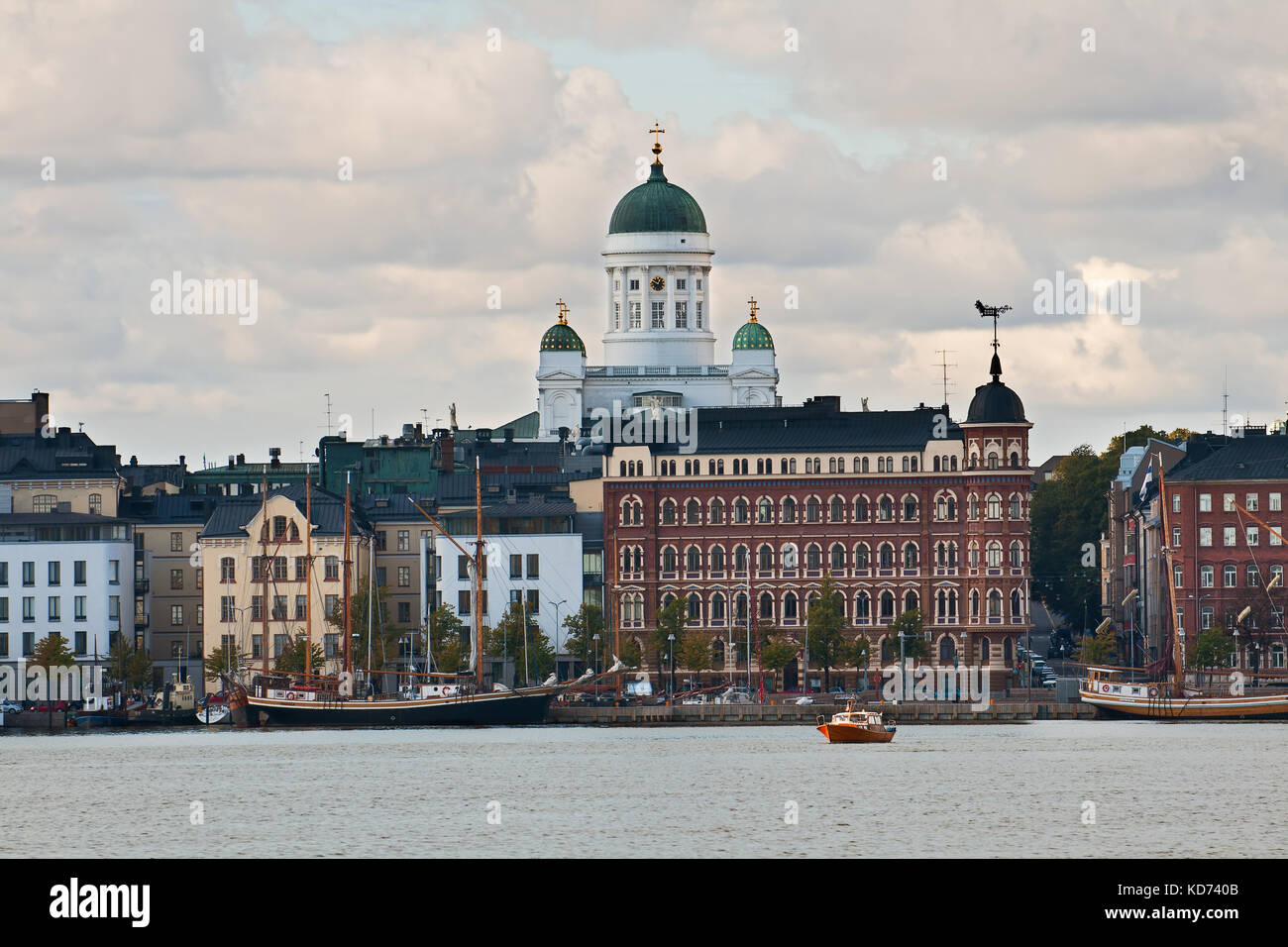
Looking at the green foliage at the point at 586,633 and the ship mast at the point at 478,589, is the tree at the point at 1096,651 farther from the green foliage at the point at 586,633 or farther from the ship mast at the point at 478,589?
the ship mast at the point at 478,589

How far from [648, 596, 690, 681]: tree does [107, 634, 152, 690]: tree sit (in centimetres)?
2957

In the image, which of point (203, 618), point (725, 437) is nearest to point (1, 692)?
point (203, 618)

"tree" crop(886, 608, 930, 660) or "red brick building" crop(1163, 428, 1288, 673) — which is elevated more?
"red brick building" crop(1163, 428, 1288, 673)

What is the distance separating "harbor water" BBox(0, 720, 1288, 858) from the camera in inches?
2899

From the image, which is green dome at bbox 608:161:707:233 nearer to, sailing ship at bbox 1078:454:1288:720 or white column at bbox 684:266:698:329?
white column at bbox 684:266:698:329

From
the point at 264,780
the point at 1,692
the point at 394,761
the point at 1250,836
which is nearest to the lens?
the point at 1250,836

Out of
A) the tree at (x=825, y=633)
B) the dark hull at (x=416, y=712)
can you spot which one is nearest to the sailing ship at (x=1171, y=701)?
the tree at (x=825, y=633)

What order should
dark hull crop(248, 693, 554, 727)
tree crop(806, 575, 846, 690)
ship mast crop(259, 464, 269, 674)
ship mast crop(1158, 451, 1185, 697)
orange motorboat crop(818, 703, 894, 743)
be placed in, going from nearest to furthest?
orange motorboat crop(818, 703, 894, 743), dark hull crop(248, 693, 554, 727), ship mast crop(1158, 451, 1185, 697), tree crop(806, 575, 846, 690), ship mast crop(259, 464, 269, 674)

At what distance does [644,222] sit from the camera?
19775 centimetres

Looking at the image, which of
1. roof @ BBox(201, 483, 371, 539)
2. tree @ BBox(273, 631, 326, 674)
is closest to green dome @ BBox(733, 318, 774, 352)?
roof @ BBox(201, 483, 371, 539)

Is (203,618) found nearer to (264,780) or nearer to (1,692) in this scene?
(1,692)

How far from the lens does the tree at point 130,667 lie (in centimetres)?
15088
